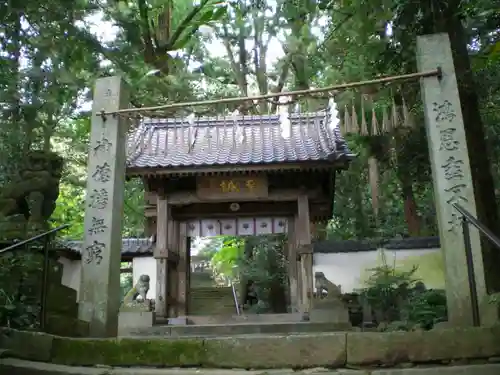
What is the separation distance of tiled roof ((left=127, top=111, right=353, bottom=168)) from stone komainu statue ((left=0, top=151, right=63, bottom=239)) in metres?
2.39

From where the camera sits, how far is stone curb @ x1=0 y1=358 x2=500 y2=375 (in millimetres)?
4008

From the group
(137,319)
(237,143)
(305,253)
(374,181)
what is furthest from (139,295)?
(374,181)

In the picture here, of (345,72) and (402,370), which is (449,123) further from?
(345,72)

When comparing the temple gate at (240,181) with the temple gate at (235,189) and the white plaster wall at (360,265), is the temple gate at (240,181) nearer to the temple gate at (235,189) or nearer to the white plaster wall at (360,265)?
the temple gate at (235,189)

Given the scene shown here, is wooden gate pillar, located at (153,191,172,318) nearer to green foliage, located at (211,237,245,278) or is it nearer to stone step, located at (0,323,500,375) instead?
stone step, located at (0,323,500,375)

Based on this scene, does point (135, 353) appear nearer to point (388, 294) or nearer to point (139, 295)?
point (139, 295)

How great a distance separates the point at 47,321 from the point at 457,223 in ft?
15.7

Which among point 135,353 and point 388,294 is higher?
point 388,294

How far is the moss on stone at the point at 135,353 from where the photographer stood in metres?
4.40

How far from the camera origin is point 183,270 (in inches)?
473

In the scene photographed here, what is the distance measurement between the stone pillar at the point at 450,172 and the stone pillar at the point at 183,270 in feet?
24.5

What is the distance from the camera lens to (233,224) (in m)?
12.6

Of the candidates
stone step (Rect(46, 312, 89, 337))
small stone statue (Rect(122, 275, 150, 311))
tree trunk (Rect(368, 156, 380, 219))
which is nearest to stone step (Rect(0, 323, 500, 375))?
stone step (Rect(46, 312, 89, 337))

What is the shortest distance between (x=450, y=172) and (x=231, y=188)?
6.74 m
